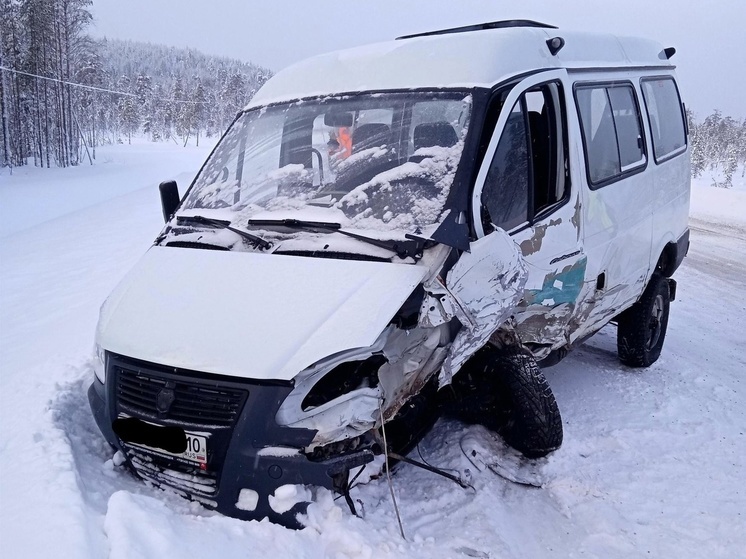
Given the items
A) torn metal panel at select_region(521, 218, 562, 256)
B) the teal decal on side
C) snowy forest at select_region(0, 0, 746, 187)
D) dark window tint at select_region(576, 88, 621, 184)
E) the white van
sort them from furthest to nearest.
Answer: snowy forest at select_region(0, 0, 746, 187)
dark window tint at select_region(576, 88, 621, 184)
the teal decal on side
torn metal panel at select_region(521, 218, 562, 256)
the white van

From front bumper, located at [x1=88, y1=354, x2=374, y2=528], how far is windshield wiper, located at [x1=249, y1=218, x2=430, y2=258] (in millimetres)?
854

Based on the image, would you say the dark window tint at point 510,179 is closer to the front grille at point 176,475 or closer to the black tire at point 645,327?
the front grille at point 176,475

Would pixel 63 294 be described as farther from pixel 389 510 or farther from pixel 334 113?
pixel 389 510

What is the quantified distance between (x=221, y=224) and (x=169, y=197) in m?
0.95

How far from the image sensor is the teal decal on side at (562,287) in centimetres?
348

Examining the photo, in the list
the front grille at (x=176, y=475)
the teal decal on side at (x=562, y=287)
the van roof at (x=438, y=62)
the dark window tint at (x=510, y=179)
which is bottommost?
the front grille at (x=176, y=475)

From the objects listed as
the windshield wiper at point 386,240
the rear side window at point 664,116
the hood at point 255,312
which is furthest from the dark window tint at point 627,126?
the hood at point 255,312

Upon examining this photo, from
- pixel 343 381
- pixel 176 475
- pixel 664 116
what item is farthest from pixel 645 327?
pixel 176 475

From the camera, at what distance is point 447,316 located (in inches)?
106

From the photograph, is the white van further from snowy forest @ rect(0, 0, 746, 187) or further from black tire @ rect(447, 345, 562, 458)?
snowy forest @ rect(0, 0, 746, 187)

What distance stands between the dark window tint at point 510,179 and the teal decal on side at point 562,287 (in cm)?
43

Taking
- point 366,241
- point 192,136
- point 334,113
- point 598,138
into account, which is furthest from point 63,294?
point 192,136

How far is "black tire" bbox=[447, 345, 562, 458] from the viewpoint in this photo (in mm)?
3332

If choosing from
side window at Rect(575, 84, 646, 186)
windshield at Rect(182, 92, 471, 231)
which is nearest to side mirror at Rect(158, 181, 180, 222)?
windshield at Rect(182, 92, 471, 231)
